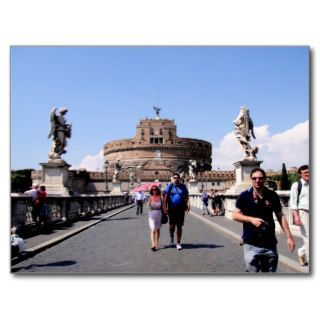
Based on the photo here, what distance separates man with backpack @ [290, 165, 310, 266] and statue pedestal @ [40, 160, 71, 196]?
22.9 ft

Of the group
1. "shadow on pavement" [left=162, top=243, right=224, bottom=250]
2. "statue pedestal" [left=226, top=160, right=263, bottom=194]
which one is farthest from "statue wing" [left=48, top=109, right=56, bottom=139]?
"statue pedestal" [left=226, top=160, right=263, bottom=194]

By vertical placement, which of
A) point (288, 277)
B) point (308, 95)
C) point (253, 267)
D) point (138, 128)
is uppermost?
point (138, 128)

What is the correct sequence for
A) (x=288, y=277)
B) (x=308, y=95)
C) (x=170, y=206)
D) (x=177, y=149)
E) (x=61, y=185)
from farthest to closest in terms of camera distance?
(x=177, y=149)
(x=61, y=185)
(x=170, y=206)
(x=308, y=95)
(x=288, y=277)

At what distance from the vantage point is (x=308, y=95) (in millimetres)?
7680

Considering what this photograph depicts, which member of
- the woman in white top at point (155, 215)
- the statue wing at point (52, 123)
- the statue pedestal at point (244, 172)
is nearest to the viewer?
the woman in white top at point (155, 215)

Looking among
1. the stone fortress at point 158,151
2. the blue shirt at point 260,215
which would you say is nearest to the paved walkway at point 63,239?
the blue shirt at point 260,215

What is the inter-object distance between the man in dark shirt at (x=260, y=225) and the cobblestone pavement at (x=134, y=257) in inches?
75.9

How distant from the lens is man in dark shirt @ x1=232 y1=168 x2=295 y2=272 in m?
5.03

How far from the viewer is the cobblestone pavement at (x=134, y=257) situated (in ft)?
23.5

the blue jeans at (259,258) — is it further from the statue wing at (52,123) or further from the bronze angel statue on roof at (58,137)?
the bronze angel statue on roof at (58,137)

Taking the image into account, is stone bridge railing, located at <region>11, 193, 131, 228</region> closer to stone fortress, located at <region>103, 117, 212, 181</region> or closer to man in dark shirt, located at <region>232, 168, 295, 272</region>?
man in dark shirt, located at <region>232, 168, 295, 272</region>
